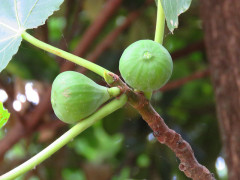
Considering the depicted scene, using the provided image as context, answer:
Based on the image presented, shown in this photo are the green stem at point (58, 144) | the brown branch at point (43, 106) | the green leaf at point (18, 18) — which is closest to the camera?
the green stem at point (58, 144)

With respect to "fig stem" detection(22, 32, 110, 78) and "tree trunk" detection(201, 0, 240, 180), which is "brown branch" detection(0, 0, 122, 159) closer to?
"tree trunk" detection(201, 0, 240, 180)

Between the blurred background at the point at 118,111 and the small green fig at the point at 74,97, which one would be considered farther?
the blurred background at the point at 118,111

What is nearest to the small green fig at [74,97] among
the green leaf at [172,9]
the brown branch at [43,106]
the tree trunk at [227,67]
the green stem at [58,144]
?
the green stem at [58,144]

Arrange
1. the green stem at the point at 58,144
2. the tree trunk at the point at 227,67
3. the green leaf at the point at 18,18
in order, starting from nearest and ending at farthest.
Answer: the green stem at the point at 58,144 < the green leaf at the point at 18,18 < the tree trunk at the point at 227,67

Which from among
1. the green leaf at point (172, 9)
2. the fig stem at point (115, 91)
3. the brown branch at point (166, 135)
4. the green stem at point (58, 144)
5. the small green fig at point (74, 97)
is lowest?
the brown branch at point (166, 135)

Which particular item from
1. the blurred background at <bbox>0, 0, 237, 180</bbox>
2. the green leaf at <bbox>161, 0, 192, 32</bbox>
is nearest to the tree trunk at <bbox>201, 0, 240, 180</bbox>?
the blurred background at <bbox>0, 0, 237, 180</bbox>

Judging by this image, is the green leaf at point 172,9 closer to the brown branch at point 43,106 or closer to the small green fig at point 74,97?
the small green fig at point 74,97
